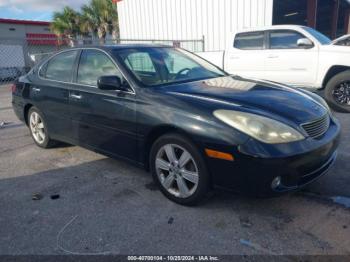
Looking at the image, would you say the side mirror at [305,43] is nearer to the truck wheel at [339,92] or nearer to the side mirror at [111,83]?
the truck wheel at [339,92]

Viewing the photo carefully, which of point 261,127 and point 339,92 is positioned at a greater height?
point 261,127

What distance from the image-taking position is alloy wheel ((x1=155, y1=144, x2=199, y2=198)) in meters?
2.97

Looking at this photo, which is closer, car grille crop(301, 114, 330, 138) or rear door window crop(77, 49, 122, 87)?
car grille crop(301, 114, 330, 138)

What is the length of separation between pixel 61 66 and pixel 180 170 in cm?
247

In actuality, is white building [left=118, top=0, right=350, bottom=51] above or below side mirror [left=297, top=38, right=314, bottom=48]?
above

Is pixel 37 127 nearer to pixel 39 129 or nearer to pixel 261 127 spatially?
pixel 39 129

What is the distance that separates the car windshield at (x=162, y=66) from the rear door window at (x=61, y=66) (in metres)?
0.86

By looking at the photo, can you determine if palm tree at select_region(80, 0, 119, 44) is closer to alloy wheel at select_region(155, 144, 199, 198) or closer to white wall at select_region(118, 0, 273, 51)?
white wall at select_region(118, 0, 273, 51)

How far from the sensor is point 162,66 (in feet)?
12.8

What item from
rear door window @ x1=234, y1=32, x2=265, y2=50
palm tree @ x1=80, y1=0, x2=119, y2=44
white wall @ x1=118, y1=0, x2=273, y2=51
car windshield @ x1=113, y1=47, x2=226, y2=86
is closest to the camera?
car windshield @ x1=113, y1=47, x2=226, y2=86

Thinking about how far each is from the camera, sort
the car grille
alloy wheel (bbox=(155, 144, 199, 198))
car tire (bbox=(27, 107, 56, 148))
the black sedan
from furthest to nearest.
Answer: car tire (bbox=(27, 107, 56, 148)) → alloy wheel (bbox=(155, 144, 199, 198)) → the car grille → the black sedan

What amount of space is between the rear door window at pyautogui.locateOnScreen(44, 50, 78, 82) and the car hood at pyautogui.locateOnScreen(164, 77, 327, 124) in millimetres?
1602

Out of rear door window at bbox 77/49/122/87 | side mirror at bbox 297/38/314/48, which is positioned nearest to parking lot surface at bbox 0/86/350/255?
rear door window at bbox 77/49/122/87

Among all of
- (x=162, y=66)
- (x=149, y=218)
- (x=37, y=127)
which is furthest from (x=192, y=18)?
(x=149, y=218)
